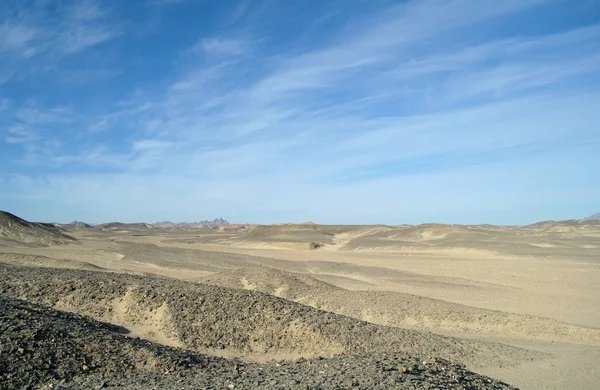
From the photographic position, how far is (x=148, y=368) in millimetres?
8102

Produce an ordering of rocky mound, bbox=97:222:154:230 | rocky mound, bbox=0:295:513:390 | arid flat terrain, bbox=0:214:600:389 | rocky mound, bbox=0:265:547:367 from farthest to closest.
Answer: rocky mound, bbox=97:222:154:230 < rocky mound, bbox=0:265:547:367 < arid flat terrain, bbox=0:214:600:389 < rocky mound, bbox=0:295:513:390

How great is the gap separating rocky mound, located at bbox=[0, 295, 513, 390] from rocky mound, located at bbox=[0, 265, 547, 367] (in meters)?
2.16

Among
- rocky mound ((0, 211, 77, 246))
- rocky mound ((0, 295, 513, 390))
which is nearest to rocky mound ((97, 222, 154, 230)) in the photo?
rocky mound ((0, 211, 77, 246))

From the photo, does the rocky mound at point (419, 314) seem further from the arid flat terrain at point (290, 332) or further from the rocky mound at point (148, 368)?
the rocky mound at point (148, 368)

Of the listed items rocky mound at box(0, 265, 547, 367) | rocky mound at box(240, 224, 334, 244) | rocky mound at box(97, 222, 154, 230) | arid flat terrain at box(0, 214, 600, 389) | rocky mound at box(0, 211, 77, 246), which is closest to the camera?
arid flat terrain at box(0, 214, 600, 389)

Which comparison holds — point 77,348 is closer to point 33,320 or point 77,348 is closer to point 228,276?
point 33,320

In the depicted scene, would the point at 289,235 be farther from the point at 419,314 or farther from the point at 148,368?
the point at 148,368

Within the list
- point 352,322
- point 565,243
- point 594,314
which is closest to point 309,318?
point 352,322

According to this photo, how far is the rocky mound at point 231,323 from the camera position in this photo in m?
11.2

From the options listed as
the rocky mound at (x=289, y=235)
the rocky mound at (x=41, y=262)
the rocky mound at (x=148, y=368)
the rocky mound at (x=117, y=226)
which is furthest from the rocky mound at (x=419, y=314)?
the rocky mound at (x=117, y=226)

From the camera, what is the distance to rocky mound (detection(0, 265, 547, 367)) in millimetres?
11188

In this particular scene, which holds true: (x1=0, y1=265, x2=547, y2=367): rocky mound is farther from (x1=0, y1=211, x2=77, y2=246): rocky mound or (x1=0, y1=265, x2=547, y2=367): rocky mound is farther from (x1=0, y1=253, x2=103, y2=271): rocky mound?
(x1=0, y1=211, x2=77, y2=246): rocky mound

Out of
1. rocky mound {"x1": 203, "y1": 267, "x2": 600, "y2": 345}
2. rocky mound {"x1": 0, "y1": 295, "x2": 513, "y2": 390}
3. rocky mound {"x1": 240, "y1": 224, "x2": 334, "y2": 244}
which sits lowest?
rocky mound {"x1": 203, "y1": 267, "x2": 600, "y2": 345}

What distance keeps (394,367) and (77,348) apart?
19.2 ft
